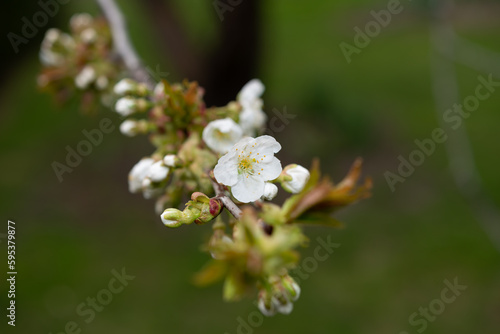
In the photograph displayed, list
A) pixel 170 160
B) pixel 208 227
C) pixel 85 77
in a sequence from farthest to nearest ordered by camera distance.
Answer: pixel 208 227 < pixel 85 77 < pixel 170 160

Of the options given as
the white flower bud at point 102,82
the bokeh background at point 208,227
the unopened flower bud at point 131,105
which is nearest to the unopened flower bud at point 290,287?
the unopened flower bud at point 131,105

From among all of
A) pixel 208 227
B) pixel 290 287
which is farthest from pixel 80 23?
pixel 208 227

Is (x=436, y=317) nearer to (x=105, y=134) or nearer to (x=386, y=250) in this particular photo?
(x=386, y=250)

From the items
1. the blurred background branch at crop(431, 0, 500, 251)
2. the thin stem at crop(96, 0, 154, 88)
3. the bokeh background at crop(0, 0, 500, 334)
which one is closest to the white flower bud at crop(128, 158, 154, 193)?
the thin stem at crop(96, 0, 154, 88)

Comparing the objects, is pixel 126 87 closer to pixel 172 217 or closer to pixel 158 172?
pixel 158 172

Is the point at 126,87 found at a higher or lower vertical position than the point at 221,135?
higher

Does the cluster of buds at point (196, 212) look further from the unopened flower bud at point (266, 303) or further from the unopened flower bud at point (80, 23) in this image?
the unopened flower bud at point (80, 23)

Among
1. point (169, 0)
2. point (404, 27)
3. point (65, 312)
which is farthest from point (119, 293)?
point (404, 27)
